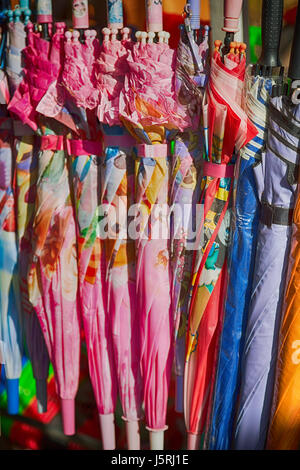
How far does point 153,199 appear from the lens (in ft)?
3.72

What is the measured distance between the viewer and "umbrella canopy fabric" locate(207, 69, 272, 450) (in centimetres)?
101

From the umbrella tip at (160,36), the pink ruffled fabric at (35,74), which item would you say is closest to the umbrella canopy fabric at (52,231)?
the pink ruffled fabric at (35,74)

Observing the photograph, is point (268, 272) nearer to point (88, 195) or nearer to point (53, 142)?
point (88, 195)

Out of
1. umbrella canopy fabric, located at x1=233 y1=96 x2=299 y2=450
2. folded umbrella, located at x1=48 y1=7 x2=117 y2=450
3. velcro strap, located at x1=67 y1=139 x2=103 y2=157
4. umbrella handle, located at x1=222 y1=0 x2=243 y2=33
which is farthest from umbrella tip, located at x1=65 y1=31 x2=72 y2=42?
umbrella canopy fabric, located at x1=233 y1=96 x2=299 y2=450

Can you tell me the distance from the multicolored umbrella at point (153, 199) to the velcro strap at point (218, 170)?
0.10 metres

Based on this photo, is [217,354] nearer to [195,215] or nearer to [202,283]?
[202,283]

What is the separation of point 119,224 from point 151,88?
31 cm

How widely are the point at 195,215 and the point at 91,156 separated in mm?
263

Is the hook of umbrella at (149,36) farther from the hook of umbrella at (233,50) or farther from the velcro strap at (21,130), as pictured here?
the velcro strap at (21,130)

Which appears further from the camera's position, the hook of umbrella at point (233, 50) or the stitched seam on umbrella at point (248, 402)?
the stitched seam on umbrella at point (248, 402)

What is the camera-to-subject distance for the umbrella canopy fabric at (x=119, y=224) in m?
1.08

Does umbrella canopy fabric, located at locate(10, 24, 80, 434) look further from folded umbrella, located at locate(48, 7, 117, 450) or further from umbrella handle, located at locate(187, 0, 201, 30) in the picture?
umbrella handle, located at locate(187, 0, 201, 30)

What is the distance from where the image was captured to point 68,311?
4.17 feet

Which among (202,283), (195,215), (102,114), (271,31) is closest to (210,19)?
(271,31)
